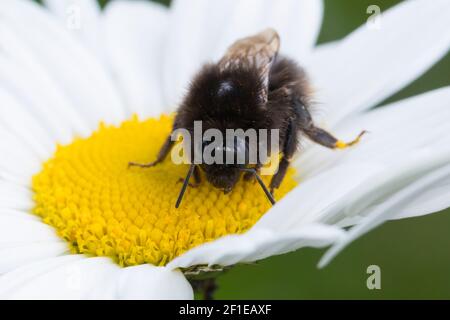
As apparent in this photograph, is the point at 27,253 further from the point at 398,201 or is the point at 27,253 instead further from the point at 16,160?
the point at 398,201

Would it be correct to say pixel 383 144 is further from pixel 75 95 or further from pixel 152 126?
pixel 75 95

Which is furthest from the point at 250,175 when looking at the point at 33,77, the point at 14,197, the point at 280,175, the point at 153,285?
the point at 33,77

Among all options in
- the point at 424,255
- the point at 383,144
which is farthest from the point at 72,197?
the point at 424,255

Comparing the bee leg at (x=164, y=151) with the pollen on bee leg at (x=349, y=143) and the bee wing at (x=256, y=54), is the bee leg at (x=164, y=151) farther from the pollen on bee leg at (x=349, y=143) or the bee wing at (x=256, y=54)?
the pollen on bee leg at (x=349, y=143)

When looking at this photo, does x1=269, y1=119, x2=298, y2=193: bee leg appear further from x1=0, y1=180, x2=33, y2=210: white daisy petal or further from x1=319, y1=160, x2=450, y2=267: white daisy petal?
x1=0, y1=180, x2=33, y2=210: white daisy petal

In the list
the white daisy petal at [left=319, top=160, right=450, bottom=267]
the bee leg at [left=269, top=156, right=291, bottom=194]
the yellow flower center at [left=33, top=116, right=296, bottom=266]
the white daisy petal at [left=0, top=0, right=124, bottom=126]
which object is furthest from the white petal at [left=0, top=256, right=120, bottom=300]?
the white daisy petal at [left=0, top=0, right=124, bottom=126]

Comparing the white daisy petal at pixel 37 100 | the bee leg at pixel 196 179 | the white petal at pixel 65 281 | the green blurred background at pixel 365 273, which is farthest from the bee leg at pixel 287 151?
the white daisy petal at pixel 37 100
